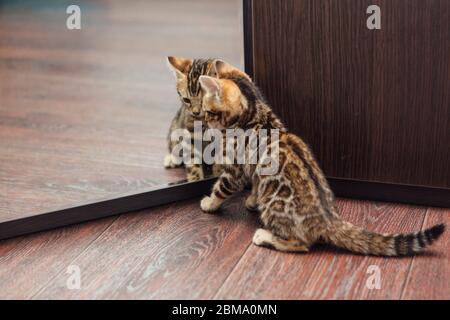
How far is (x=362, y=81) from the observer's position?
A: 2.11 metres

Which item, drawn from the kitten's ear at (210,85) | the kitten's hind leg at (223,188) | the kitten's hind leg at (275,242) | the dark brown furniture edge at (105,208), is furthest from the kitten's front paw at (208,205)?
the kitten's ear at (210,85)

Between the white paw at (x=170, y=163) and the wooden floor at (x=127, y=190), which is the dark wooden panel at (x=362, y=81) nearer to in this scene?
the wooden floor at (x=127, y=190)

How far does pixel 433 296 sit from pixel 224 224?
0.66 metres

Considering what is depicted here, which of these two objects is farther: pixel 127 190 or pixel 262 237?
pixel 127 190

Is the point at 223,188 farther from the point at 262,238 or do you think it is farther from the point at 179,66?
the point at 179,66

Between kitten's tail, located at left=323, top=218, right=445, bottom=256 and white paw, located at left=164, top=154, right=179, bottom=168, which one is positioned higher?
white paw, located at left=164, top=154, right=179, bottom=168

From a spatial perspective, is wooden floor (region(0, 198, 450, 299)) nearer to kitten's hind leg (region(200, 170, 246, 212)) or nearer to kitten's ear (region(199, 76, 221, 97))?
kitten's hind leg (region(200, 170, 246, 212))

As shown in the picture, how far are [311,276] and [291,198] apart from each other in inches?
8.8

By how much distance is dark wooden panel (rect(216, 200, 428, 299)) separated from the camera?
1742 mm

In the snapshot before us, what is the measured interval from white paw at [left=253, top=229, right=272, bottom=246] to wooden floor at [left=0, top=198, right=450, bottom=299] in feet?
0.07

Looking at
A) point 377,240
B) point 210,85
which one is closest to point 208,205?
point 210,85

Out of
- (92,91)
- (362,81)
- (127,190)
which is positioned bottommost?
(127,190)

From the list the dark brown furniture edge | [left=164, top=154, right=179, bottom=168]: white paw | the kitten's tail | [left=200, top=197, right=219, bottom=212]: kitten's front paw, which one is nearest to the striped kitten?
the kitten's tail
